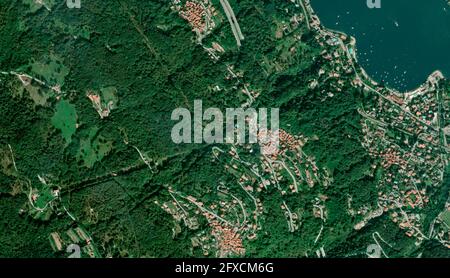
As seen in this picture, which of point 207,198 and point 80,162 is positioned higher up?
point 80,162

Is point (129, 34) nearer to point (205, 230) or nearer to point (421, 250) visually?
point (205, 230)

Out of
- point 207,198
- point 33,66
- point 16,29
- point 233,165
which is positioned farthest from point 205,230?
point 16,29

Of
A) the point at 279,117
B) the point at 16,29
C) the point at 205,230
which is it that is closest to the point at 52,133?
the point at 16,29

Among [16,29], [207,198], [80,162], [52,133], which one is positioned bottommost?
[207,198]

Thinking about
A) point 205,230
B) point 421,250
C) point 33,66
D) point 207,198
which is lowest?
point 421,250
